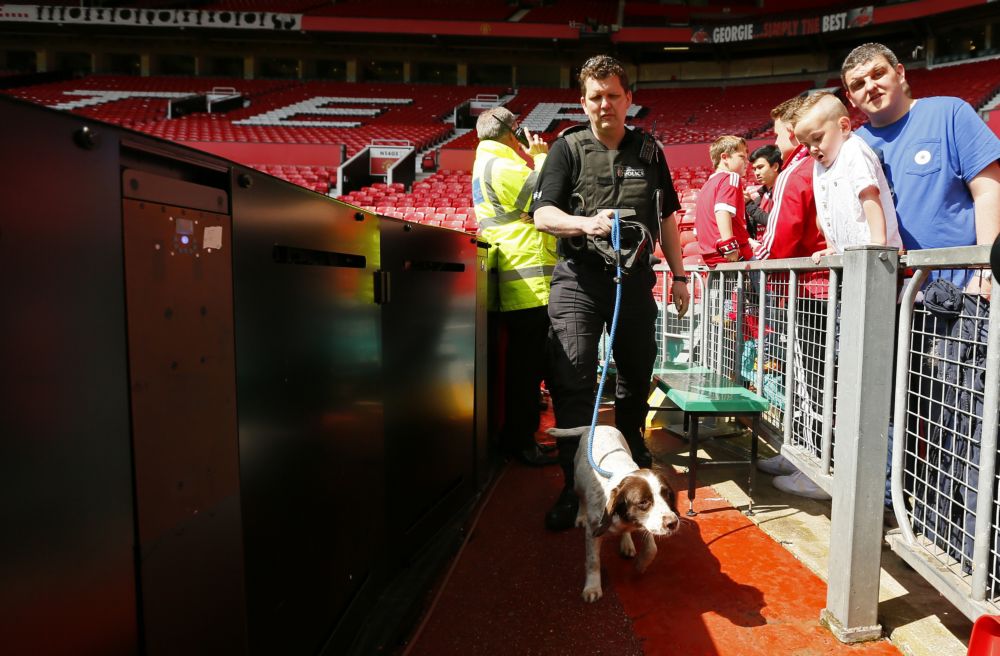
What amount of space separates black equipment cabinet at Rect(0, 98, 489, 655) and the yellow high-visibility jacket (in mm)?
1469

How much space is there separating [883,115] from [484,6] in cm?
2705

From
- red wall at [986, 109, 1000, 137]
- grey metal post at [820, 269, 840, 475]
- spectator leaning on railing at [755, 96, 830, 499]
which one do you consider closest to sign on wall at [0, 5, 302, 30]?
red wall at [986, 109, 1000, 137]

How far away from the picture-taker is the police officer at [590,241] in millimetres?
2438

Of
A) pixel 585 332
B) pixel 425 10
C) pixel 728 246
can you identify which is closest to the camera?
pixel 585 332

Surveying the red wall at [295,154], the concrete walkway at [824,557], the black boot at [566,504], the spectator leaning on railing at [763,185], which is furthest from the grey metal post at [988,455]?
the red wall at [295,154]

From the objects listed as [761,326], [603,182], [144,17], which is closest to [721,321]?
[761,326]

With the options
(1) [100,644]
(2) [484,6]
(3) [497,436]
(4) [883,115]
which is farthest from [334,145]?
(1) [100,644]

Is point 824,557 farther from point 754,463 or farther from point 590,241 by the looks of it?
point 590,241

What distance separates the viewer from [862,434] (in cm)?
166

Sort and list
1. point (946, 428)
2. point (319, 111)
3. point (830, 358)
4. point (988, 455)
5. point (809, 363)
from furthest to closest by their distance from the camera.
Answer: point (319, 111) → point (809, 363) → point (830, 358) → point (946, 428) → point (988, 455)

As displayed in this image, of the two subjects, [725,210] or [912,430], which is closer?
[912,430]

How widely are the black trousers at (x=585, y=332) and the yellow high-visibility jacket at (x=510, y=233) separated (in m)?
0.68

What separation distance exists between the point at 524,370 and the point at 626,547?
123 centimetres

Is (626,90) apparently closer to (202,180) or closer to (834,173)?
(834,173)
